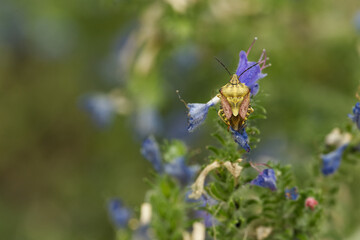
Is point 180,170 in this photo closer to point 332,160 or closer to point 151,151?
point 151,151

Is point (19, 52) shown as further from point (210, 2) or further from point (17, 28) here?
point (210, 2)

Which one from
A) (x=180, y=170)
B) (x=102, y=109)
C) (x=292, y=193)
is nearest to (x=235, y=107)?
(x=292, y=193)

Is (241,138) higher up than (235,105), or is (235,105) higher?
(235,105)

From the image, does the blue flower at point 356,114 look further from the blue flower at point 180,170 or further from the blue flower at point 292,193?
the blue flower at point 180,170

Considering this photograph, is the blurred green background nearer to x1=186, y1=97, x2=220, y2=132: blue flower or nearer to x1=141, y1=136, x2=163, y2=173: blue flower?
x1=141, y1=136, x2=163, y2=173: blue flower

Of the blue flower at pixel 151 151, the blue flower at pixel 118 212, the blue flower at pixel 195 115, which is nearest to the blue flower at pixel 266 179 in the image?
the blue flower at pixel 195 115

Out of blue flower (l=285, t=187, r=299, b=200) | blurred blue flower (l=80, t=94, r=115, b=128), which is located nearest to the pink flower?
blue flower (l=285, t=187, r=299, b=200)

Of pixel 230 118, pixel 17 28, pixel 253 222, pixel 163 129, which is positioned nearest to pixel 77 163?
pixel 163 129
